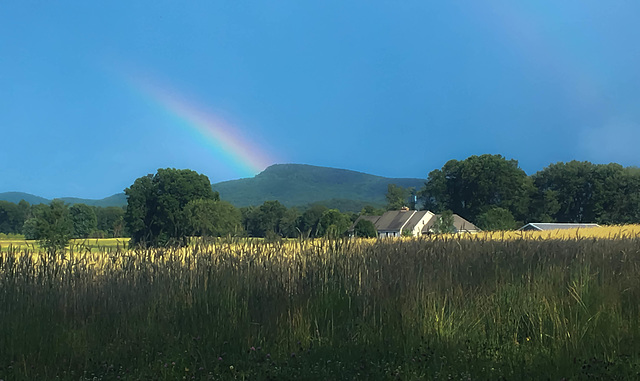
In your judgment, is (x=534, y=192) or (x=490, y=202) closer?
(x=534, y=192)

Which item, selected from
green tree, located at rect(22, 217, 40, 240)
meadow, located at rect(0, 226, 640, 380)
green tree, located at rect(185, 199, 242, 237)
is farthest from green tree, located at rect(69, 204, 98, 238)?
meadow, located at rect(0, 226, 640, 380)

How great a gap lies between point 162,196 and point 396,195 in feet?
209

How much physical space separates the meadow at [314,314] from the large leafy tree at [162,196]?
78.8 m

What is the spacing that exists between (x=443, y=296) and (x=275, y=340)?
201cm

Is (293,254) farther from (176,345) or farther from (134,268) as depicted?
(176,345)

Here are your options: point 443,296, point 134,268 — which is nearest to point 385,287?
point 443,296

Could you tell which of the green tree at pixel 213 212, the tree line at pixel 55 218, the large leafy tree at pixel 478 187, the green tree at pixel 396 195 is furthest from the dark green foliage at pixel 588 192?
the tree line at pixel 55 218

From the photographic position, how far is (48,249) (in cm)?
723

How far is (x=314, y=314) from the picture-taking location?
534 cm

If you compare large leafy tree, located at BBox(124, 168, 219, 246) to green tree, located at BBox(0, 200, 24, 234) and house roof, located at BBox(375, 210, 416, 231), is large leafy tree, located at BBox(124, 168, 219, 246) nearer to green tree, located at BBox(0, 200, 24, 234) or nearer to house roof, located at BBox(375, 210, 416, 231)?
green tree, located at BBox(0, 200, 24, 234)

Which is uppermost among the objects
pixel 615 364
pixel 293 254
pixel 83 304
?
pixel 293 254

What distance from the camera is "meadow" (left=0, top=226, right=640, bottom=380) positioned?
167 inches

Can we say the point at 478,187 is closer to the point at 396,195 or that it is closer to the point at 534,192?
the point at 534,192

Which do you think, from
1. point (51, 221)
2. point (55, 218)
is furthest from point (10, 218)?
point (55, 218)
